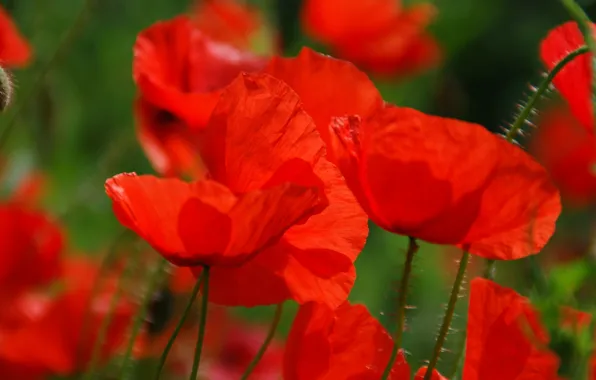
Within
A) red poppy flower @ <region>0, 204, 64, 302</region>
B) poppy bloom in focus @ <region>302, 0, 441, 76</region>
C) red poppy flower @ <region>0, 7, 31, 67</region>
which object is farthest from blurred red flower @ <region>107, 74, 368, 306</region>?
poppy bloom in focus @ <region>302, 0, 441, 76</region>

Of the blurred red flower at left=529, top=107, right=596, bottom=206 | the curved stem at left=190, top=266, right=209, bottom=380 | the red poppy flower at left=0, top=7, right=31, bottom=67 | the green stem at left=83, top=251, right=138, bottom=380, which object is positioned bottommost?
the blurred red flower at left=529, top=107, right=596, bottom=206

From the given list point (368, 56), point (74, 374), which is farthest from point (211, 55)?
point (368, 56)

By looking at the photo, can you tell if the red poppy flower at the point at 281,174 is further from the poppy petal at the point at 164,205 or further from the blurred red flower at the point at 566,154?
the blurred red flower at the point at 566,154

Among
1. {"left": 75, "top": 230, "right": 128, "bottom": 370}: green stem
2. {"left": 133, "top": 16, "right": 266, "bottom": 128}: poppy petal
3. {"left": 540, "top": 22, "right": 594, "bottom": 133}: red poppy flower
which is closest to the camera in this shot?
{"left": 540, "top": 22, "right": 594, "bottom": 133}: red poppy flower

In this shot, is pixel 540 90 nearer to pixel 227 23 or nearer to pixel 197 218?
pixel 197 218

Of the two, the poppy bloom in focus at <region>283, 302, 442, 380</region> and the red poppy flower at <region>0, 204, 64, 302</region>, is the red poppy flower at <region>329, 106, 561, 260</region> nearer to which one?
the poppy bloom in focus at <region>283, 302, 442, 380</region>

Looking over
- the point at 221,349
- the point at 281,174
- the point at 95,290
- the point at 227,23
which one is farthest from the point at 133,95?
the point at 281,174

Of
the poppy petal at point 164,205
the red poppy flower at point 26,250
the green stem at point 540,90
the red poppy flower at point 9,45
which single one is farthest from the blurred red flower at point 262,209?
the red poppy flower at point 26,250

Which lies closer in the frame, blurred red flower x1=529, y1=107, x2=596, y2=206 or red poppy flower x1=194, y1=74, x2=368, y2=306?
red poppy flower x1=194, y1=74, x2=368, y2=306
